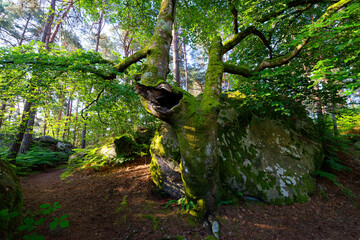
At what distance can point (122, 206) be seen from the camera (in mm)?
3283

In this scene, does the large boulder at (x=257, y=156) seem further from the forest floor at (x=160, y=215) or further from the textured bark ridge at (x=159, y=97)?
the textured bark ridge at (x=159, y=97)

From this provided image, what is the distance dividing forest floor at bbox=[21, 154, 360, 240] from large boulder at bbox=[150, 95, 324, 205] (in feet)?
1.21

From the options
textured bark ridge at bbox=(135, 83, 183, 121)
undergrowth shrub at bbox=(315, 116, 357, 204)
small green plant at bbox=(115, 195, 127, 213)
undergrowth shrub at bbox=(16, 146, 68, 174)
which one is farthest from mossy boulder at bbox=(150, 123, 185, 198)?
undergrowth shrub at bbox=(16, 146, 68, 174)

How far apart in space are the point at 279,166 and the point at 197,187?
9.90ft

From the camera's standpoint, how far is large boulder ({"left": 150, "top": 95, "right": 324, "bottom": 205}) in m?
3.70

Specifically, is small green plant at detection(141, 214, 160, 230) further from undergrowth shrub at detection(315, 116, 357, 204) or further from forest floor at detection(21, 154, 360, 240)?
undergrowth shrub at detection(315, 116, 357, 204)

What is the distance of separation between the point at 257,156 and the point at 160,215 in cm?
332

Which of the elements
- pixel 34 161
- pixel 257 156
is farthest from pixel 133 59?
pixel 34 161

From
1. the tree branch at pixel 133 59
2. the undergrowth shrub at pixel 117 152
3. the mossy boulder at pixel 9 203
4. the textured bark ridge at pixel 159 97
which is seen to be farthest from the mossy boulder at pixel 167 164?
the mossy boulder at pixel 9 203

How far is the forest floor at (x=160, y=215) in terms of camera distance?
8.68 feet

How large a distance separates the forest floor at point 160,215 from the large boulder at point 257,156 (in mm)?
370

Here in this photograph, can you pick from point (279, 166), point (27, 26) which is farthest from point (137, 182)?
point (27, 26)

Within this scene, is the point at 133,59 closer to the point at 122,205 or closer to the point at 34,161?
the point at 122,205

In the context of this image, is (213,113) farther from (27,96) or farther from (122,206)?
(27,96)
